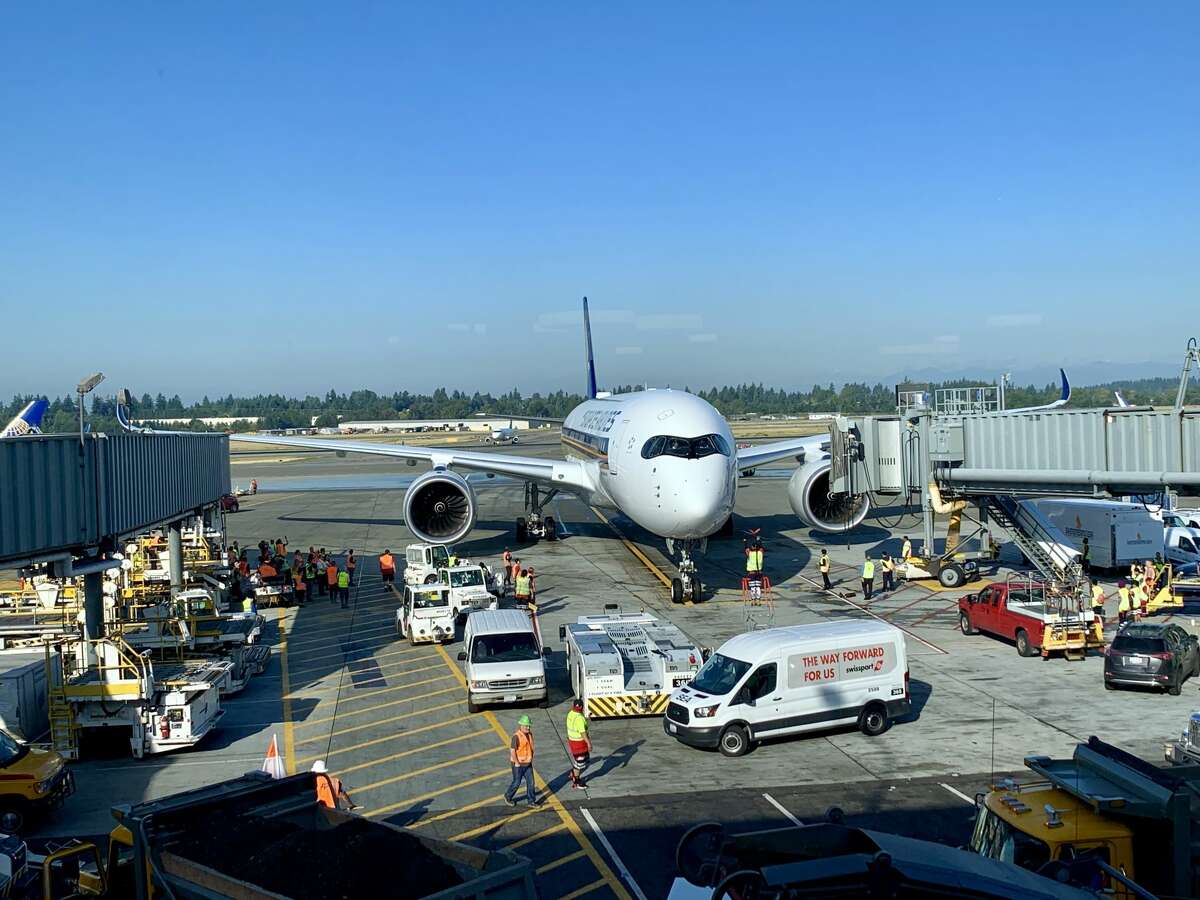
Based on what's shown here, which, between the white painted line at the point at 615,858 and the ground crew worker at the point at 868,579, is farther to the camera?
the ground crew worker at the point at 868,579

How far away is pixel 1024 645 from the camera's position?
76.8ft

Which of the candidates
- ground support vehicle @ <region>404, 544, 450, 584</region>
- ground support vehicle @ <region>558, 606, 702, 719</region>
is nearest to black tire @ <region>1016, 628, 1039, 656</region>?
ground support vehicle @ <region>558, 606, 702, 719</region>

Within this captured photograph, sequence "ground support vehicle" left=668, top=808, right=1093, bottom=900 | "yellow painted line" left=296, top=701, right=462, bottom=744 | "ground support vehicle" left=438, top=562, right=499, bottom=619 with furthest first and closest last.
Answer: "ground support vehicle" left=438, top=562, right=499, bottom=619 < "yellow painted line" left=296, top=701, right=462, bottom=744 < "ground support vehicle" left=668, top=808, right=1093, bottom=900

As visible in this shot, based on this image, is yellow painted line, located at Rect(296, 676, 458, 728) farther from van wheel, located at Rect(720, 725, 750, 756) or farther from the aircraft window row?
the aircraft window row

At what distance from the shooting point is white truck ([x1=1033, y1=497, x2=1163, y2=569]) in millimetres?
32375

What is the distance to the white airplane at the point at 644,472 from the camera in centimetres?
2777

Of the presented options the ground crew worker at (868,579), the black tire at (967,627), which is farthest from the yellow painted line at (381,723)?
the ground crew worker at (868,579)

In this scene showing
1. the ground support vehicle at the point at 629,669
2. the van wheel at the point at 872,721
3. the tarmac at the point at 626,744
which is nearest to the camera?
the tarmac at the point at 626,744

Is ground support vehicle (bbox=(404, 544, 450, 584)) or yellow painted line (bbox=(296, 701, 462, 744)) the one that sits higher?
ground support vehicle (bbox=(404, 544, 450, 584))

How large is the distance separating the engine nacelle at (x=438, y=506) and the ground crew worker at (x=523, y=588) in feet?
21.7

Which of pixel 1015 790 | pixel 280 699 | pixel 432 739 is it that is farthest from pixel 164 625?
pixel 1015 790

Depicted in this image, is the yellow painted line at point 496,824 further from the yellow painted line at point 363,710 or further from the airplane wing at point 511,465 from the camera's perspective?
the airplane wing at point 511,465

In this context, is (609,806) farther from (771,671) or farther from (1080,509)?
(1080,509)

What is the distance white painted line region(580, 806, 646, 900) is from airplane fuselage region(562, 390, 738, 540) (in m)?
13.6
